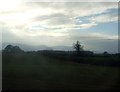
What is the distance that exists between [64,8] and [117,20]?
77 centimetres

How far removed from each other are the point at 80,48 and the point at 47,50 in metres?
0.47

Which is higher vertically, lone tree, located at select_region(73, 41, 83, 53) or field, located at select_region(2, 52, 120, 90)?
lone tree, located at select_region(73, 41, 83, 53)

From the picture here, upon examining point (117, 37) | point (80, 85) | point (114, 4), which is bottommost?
point (80, 85)

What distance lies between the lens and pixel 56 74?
→ 2906 mm

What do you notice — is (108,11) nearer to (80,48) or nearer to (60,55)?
(80,48)

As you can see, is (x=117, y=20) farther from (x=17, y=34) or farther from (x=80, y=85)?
(x=17, y=34)

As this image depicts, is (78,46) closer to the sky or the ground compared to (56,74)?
closer to the sky

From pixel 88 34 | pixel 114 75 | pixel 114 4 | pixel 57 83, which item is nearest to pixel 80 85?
pixel 57 83

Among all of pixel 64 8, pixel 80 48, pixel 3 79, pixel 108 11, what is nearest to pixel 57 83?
pixel 80 48

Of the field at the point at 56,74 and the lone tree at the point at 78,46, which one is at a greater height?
the lone tree at the point at 78,46

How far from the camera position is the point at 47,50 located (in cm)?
289

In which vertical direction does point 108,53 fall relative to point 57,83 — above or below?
above

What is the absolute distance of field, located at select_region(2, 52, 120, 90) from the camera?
2.89m

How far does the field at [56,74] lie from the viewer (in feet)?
9.50
